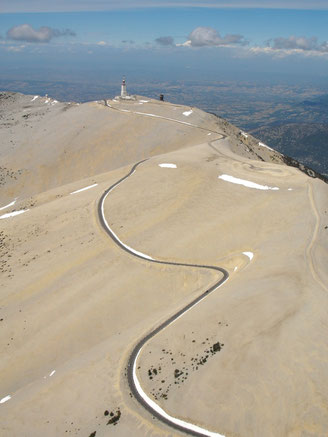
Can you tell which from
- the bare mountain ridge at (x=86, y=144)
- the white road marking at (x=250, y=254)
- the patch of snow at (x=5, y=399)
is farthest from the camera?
the bare mountain ridge at (x=86, y=144)

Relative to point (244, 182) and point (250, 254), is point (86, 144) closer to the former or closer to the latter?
point (244, 182)

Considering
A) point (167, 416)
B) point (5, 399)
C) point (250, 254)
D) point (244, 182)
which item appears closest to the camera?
point (167, 416)

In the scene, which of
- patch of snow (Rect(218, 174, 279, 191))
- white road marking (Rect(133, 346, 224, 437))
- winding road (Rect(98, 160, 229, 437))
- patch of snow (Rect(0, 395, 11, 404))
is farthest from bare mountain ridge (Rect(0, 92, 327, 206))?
white road marking (Rect(133, 346, 224, 437))

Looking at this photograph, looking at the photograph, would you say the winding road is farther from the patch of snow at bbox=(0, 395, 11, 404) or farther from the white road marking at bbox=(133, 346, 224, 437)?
the patch of snow at bbox=(0, 395, 11, 404)

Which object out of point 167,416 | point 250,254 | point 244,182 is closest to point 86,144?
point 244,182

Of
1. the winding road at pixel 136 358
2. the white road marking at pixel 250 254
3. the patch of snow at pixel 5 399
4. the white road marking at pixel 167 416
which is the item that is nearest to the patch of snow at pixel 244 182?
the white road marking at pixel 250 254

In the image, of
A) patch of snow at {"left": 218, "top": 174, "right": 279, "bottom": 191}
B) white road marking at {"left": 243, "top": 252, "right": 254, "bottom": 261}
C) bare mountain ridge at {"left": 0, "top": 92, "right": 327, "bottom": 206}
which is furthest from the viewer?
bare mountain ridge at {"left": 0, "top": 92, "right": 327, "bottom": 206}

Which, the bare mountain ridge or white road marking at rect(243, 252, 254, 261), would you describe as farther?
the bare mountain ridge

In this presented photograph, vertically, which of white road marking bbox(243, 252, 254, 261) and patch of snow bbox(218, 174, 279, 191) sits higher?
patch of snow bbox(218, 174, 279, 191)

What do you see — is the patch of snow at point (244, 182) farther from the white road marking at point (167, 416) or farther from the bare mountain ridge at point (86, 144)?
the white road marking at point (167, 416)

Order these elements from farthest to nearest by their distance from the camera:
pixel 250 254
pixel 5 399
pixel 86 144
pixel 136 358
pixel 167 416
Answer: pixel 86 144 → pixel 250 254 → pixel 5 399 → pixel 136 358 → pixel 167 416

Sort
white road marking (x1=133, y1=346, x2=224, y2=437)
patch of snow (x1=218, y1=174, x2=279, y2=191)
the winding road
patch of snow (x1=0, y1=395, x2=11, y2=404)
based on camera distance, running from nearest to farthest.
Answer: white road marking (x1=133, y1=346, x2=224, y2=437)
the winding road
patch of snow (x1=0, y1=395, x2=11, y2=404)
patch of snow (x1=218, y1=174, x2=279, y2=191)
